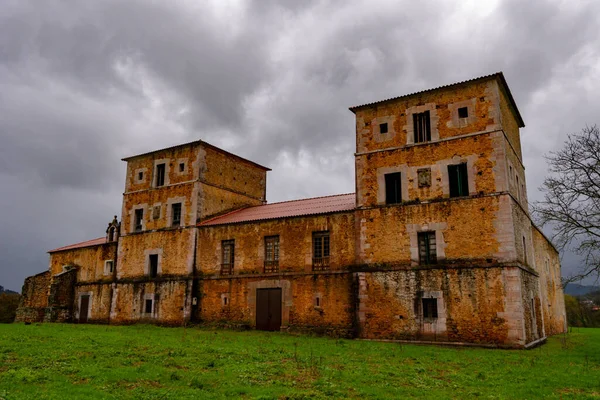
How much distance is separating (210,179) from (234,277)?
25.1 feet

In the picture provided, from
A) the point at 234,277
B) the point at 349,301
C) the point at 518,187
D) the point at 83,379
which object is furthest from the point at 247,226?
the point at 83,379

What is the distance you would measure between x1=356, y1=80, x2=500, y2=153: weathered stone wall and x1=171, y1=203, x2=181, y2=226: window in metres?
13.6

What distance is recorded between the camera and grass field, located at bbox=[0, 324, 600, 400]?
10508 mm

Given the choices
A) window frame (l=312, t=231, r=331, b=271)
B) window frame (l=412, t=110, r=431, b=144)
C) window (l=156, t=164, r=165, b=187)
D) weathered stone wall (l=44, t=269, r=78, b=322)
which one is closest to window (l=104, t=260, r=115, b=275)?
weathered stone wall (l=44, t=269, r=78, b=322)

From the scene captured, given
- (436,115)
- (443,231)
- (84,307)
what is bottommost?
(84,307)

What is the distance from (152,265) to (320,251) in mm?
12942

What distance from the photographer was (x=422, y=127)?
938 inches

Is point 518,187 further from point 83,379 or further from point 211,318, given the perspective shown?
point 83,379

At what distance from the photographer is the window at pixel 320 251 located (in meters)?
25.6

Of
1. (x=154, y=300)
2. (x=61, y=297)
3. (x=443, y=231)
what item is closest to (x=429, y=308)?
(x=443, y=231)

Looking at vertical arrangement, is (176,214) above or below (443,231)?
above

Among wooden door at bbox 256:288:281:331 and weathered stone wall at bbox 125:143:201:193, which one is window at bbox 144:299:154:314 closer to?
weathered stone wall at bbox 125:143:201:193

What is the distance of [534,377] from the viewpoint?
43.0 feet

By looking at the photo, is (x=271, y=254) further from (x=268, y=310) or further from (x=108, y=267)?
(x=108, y=267)
